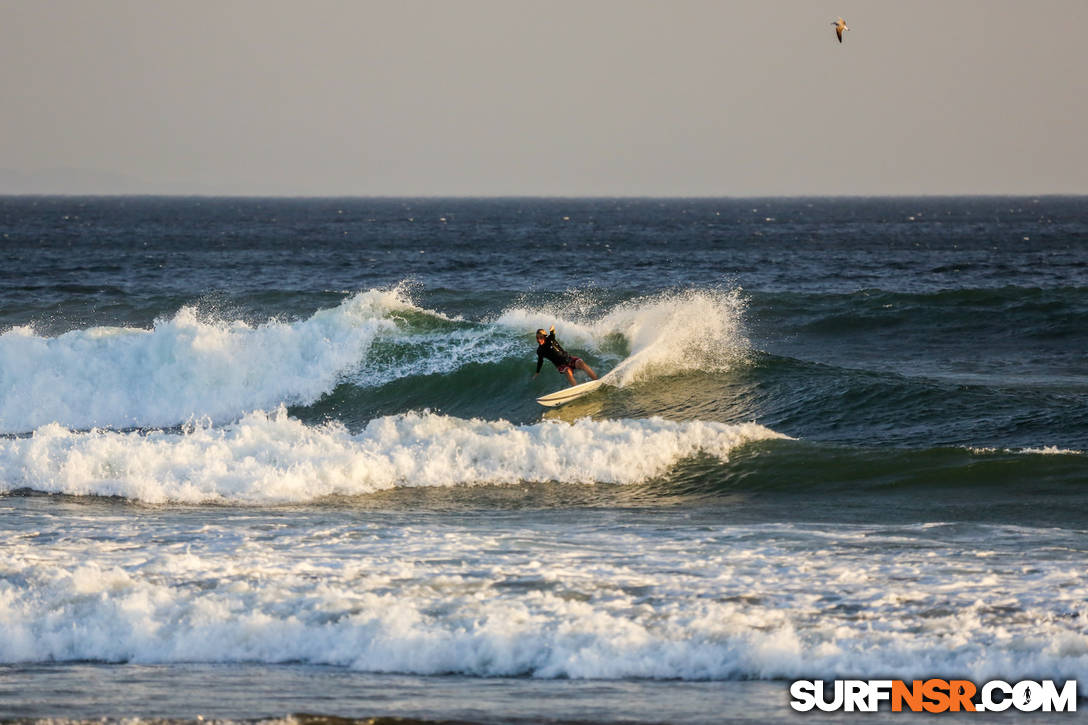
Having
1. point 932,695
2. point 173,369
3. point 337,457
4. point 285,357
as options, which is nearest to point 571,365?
point 337,457

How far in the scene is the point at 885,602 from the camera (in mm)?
9203

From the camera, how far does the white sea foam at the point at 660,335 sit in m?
22.5

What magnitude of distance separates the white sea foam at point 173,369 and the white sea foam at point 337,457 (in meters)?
6.14

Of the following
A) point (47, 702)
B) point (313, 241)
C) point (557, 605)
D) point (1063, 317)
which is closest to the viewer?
point (47, 702)

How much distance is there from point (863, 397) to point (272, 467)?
34.3ft

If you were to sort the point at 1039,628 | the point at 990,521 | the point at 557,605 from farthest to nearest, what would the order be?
the point at 990,521
the point at 557,605
the point at 1039,628

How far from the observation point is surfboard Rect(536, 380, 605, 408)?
20.0m

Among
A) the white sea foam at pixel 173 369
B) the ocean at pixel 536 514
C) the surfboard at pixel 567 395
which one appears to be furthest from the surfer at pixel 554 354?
the white sea foam at pixel 173 369

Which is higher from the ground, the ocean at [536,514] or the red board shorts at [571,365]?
the red board shorts at [571,365]

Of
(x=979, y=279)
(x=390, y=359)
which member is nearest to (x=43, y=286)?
(x=390, y=359)

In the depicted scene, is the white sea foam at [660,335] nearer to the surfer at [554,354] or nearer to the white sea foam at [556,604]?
the surfer at [554,354]

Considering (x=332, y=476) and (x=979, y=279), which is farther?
(x=979, y=279)

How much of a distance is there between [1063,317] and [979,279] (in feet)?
62.2

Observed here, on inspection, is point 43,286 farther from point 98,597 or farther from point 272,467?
point 98,597
